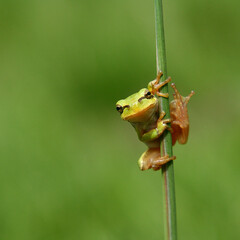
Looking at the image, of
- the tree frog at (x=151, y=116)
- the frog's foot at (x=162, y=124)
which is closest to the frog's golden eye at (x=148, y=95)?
the tree frog at (x=151, y=116)

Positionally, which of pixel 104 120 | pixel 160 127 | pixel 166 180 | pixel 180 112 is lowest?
pixel 166 180

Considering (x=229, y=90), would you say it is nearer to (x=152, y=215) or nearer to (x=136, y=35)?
(x=136, y=35)

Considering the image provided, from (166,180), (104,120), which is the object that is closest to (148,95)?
(166,180)

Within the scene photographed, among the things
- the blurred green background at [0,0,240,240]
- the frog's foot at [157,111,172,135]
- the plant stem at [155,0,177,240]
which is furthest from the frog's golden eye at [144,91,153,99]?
the blurred green background at [0,0,240,240]

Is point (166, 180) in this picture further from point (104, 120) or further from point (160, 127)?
point (104, 120)


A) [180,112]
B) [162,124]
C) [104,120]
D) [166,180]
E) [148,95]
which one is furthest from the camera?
[104,120]

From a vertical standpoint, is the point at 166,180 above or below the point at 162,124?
below

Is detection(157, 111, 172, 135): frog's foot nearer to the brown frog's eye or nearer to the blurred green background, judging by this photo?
the brown frog's eye
